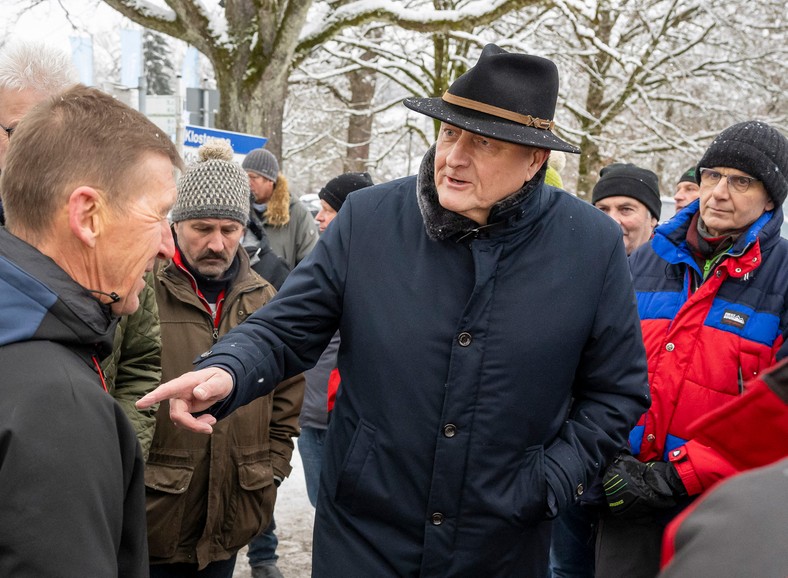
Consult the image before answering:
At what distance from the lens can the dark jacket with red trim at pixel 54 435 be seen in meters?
1.39

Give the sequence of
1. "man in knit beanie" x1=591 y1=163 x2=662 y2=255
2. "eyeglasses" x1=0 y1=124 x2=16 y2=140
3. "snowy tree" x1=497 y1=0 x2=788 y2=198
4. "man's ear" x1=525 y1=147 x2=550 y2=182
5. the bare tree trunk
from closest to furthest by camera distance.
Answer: "man's ear" x1=525 y1=147 x2=550 y2=182 → "eyeglasses" x1=0 y1=124 x2=16 y2=140 → "man in knit beanie" x1=591 y1=163 x2=662 y2=255 → "snowy tree" x1=497 y1=0 x2=788 y2=198 → the bare tree trunk

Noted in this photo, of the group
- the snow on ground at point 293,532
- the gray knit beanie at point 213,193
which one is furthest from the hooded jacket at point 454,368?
the snow on ground at point 293,532

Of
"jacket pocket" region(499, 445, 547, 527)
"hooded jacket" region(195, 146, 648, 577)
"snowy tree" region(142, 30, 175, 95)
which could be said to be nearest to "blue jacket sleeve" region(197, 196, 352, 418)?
"hooded jacket" region(195, 146, 648, 577)

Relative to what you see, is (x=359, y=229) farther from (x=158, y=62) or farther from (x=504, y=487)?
(x=158, y=62)

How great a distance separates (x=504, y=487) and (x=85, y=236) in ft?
4.51

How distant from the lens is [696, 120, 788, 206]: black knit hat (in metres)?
3.13

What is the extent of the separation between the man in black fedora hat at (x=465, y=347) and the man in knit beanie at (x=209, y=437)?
726 millimetres

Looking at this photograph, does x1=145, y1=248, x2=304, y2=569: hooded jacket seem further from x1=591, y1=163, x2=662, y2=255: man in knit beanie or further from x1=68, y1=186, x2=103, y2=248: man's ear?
x1=591, y1=163, x2=662, y2=255: man in knit beanie

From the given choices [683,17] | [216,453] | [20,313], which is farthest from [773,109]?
[20,313]

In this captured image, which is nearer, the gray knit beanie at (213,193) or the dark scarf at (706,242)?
the dark scarf at (706,242)

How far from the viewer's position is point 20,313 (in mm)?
1502

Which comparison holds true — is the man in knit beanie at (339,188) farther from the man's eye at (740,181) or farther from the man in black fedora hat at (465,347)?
the man in black fedora hat at (465,347)

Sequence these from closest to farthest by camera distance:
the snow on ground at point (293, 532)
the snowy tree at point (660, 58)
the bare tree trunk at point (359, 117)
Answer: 1. the snow on ground at point (293, 532)
2. the snowy tree at point (660, 58)
3. the bare tree trunk at point (359, 117)

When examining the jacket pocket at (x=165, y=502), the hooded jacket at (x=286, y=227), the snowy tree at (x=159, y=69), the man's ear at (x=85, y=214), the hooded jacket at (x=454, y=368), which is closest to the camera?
the man's ear at (x=85, y=214)
